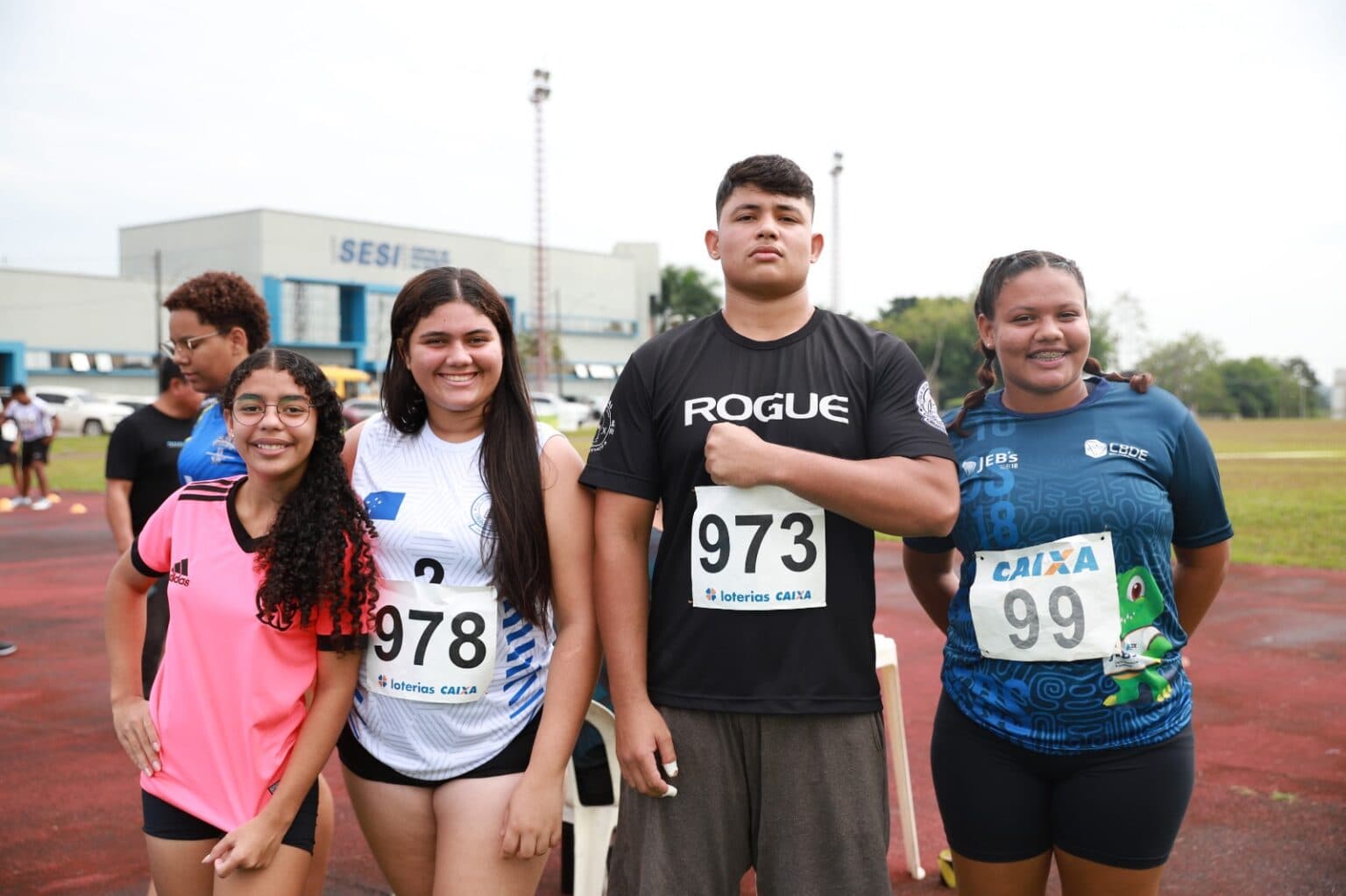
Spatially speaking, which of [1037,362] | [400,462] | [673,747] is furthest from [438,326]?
[1037,362]

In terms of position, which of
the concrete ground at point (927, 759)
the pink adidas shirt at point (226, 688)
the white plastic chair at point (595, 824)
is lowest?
the concrete ground at point (927, 759)

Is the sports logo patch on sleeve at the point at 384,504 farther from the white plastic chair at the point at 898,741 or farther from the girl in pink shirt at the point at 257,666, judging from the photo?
the white plastic chair at the point at 898,741

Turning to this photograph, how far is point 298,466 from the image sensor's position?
260cm

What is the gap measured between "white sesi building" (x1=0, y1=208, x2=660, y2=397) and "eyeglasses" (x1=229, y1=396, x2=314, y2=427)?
40.8 metres

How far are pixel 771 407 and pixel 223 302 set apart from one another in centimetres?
222

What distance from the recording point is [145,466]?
166 inches

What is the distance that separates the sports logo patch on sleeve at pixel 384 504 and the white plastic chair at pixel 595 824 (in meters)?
1.17

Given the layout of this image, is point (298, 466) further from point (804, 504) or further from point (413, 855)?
point (804, 504)

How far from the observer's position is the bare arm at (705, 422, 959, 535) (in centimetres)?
221

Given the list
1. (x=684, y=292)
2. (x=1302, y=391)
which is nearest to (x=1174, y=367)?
(x=1302, y=391)

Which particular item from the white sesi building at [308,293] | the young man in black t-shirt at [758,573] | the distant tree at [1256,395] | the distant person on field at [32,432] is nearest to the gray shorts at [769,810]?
the young man in black t-shirt at [758,573]

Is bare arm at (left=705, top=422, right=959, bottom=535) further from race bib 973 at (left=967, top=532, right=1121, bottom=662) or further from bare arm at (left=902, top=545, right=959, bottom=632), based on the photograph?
bare arm at (left=902, top=545, right=959, bottom=632)

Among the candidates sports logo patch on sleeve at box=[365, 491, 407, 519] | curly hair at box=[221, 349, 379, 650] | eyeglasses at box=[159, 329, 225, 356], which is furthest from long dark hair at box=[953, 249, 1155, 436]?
eyeglasses at box=[159, 329, 225, 356]

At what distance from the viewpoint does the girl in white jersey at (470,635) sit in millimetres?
2430
